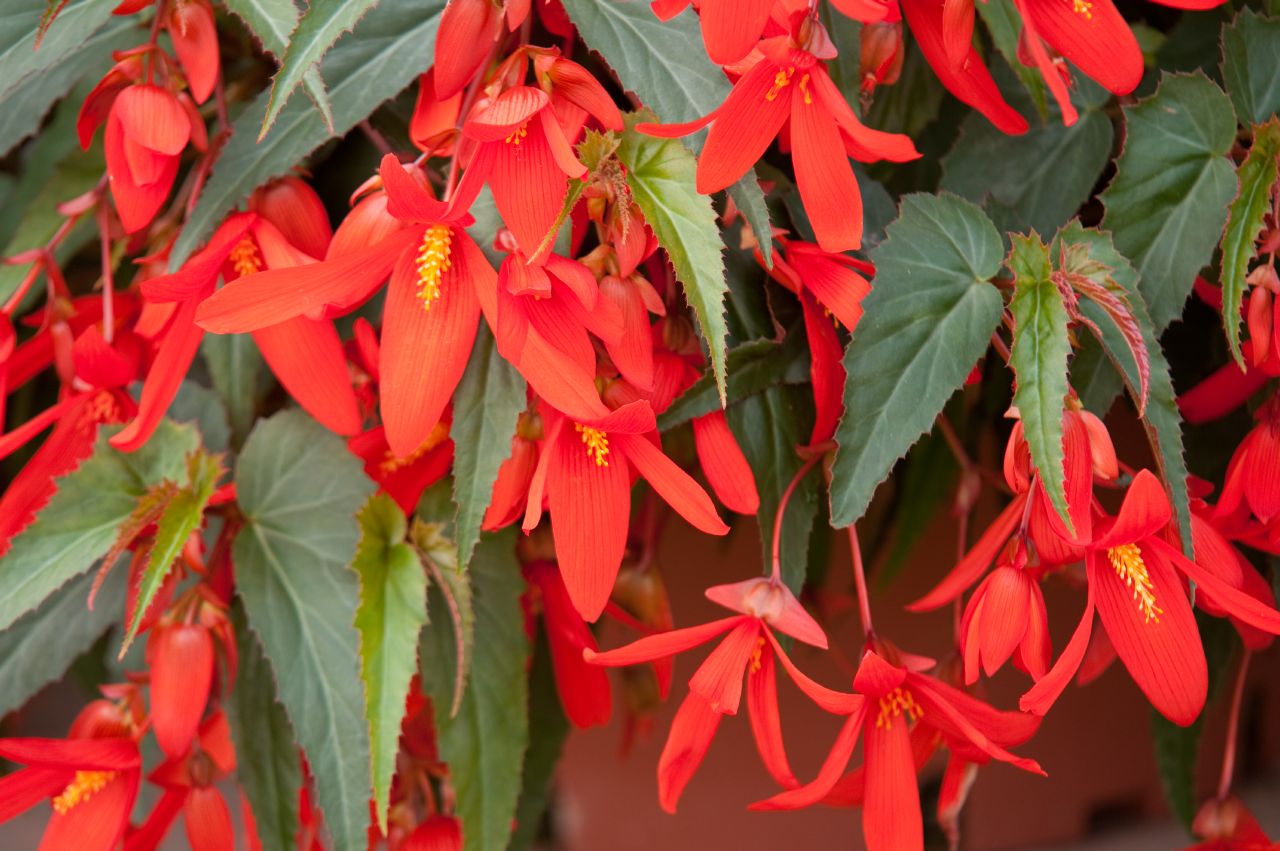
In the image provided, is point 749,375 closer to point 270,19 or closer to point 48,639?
point 270,19

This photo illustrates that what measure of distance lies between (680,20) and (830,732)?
20.6 inches

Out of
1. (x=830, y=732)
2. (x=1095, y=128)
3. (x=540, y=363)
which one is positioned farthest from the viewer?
(x=830, y=732)

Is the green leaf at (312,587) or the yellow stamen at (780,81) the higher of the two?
the yellow stamen at (780,81)

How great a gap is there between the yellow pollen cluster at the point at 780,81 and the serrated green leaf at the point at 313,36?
0.12m

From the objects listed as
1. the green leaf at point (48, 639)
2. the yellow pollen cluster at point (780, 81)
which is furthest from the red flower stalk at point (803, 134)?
the green leaf at point (48, 639)

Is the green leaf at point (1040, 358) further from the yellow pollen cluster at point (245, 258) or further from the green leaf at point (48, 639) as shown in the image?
the green leaf at point (48, 639)

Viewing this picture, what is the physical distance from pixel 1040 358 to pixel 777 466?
11 centimetres

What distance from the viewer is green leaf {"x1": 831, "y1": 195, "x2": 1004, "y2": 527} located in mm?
371

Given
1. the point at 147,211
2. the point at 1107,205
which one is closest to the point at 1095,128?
the point at 1107,205

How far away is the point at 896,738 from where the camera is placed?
0.40 metres

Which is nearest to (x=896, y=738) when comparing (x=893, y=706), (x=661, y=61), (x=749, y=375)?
(x=893, y=706)

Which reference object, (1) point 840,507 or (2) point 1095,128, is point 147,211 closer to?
(1) point 840,507

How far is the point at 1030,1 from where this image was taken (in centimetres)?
36

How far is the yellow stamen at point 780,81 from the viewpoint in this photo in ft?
1.14
